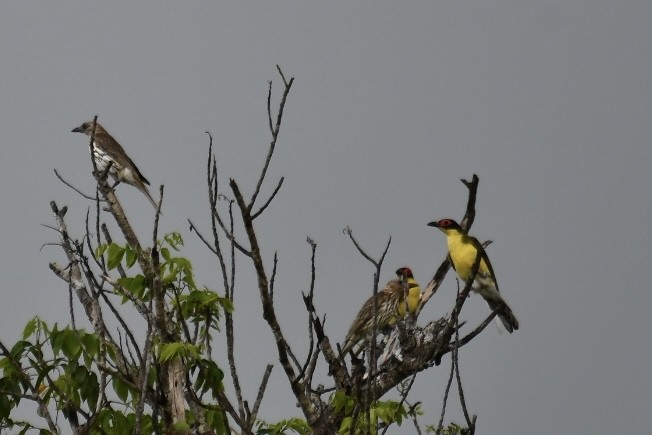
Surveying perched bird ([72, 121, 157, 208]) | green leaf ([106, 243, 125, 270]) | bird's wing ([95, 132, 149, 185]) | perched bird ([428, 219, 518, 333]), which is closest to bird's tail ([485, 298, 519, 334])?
perched bird ([428, 219, 518, 333])

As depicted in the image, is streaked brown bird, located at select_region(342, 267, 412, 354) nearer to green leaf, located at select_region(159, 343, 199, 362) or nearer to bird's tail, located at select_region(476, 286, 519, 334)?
bird's tail, located at select_region(476, 286, 519, 334)

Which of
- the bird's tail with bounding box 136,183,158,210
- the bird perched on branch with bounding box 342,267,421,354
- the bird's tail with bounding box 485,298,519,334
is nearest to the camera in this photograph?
the bird's tail with bounding box 485,298,519,334

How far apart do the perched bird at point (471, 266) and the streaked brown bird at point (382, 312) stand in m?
1.14

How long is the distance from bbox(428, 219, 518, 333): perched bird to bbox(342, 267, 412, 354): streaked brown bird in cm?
114

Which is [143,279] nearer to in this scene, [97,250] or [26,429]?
[97,250]

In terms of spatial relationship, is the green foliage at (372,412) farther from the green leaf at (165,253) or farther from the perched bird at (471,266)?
the perched bird at (471,266)

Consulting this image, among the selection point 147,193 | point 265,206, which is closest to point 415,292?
point 147,193

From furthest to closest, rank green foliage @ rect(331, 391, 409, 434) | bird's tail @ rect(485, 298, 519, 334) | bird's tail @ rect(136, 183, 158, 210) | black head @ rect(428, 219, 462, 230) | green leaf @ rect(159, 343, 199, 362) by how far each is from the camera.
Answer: bird's tail @ rect(136, 183, 158, 210)
black head @ rect(428, 219, 462, 230)
bird's tail @ rect(485, 298, 519, 334)
green foliage @ rect(331, 391, 409, 434)
green leaf @ rect(159, 343, 199, 362)

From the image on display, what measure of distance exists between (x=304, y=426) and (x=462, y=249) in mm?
2550

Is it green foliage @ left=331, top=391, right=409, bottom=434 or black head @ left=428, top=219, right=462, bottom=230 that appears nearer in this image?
green foliage @ left=331, top=391, right=409, bottom=434

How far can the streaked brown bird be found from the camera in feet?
35.5

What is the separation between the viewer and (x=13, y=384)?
6.20 metres

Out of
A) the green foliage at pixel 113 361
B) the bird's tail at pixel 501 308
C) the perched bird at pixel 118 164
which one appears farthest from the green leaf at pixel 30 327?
the perched bird at pixel 118 164

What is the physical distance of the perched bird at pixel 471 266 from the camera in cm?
904
